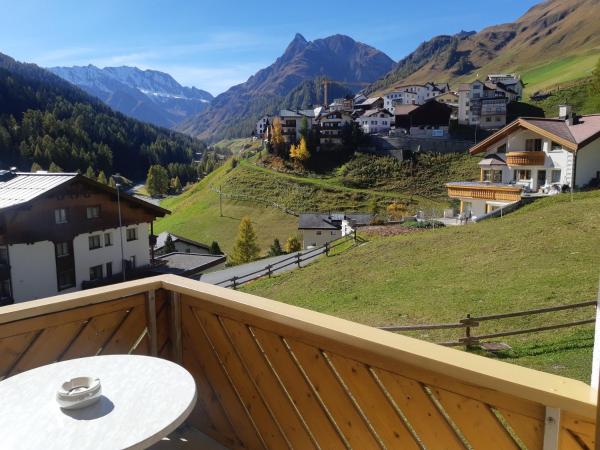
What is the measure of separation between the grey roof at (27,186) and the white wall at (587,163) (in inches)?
793

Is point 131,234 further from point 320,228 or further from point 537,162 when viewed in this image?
point 537,162

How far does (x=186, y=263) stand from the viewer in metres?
23.3

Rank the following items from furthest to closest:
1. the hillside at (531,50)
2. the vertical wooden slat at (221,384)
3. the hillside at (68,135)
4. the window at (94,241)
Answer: the hillside at (531,50) < the hillside at (68,135) < the window at (94,241) < the vertical wooden slat at (221,384)

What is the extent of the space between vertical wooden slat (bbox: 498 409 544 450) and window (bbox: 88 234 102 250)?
20.3 m

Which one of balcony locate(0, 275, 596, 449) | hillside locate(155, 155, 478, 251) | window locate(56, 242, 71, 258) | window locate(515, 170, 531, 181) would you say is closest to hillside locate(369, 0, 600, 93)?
hillside locate(155, 155, 478, 251)

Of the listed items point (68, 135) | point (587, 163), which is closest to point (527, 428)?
point (587, 163)

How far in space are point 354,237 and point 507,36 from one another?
17816 centimetres

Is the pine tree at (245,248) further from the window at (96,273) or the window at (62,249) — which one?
the window at (62,249)

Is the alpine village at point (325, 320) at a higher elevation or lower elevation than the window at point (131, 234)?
higher

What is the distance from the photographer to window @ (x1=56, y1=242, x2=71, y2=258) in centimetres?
1770

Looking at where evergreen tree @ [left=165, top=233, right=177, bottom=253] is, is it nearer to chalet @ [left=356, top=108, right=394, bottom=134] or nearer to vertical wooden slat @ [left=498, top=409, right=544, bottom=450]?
vertical wooden slat @ [left=498, top=409, right=544, bottom=450]

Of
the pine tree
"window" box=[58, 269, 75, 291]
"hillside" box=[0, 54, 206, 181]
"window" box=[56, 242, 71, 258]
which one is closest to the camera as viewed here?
"window" box=[56, 242, 71, 258]

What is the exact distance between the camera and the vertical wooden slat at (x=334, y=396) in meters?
1.77

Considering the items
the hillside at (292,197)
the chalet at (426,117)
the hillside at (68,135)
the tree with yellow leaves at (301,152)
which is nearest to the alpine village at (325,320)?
the hillside at (292,197)
